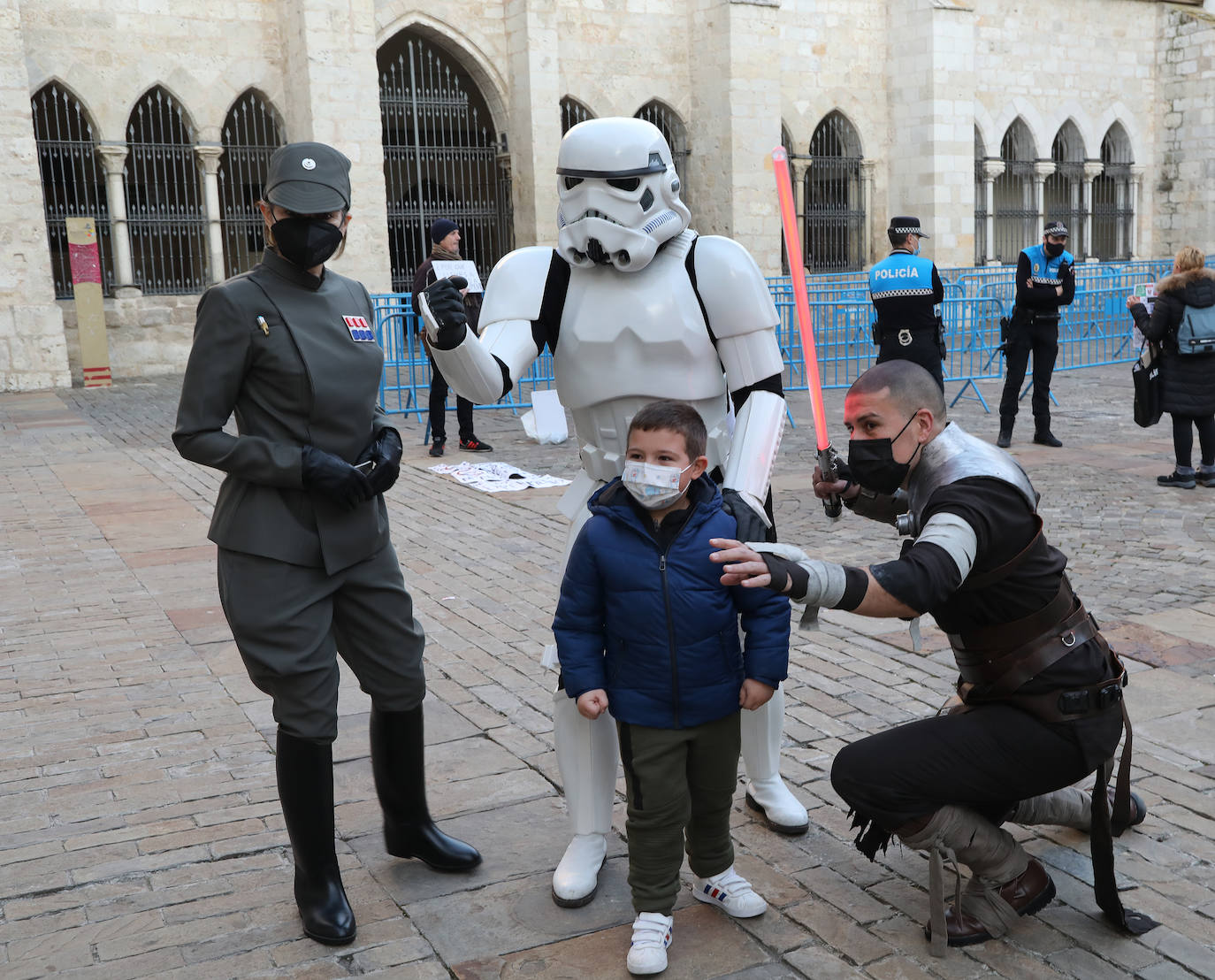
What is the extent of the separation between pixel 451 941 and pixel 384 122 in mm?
19042

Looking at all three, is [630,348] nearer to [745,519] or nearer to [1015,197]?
[745,519]

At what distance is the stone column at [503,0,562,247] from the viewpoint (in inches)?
732

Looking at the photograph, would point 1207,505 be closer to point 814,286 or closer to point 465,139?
point 814,286

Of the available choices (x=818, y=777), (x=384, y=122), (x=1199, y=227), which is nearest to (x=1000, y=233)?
(x=1199, y=227)

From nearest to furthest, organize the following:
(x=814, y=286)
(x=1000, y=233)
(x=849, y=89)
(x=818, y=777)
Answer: (x=818, y=777) → (x=814, y=286) → (x=849, y=89) → (x=1000, y=233)

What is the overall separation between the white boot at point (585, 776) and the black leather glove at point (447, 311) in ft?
3.13

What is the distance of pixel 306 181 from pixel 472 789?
75.6 inches

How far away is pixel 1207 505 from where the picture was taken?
7.80 m

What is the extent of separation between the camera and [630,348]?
128 inches

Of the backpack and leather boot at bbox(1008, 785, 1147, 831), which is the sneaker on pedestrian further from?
leather boot at bbox(1008, 785, 1147, 831)

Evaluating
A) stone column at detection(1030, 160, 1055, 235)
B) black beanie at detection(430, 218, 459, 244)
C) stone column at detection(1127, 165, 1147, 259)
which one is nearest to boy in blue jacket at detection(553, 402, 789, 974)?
black beanie at detection(430, 218, 459, 244)

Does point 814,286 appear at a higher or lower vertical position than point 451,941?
higher

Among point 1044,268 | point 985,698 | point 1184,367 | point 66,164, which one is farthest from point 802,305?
point 66,164

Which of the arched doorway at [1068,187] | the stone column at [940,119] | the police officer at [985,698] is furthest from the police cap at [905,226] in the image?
the arched doorway at [1068,187]
